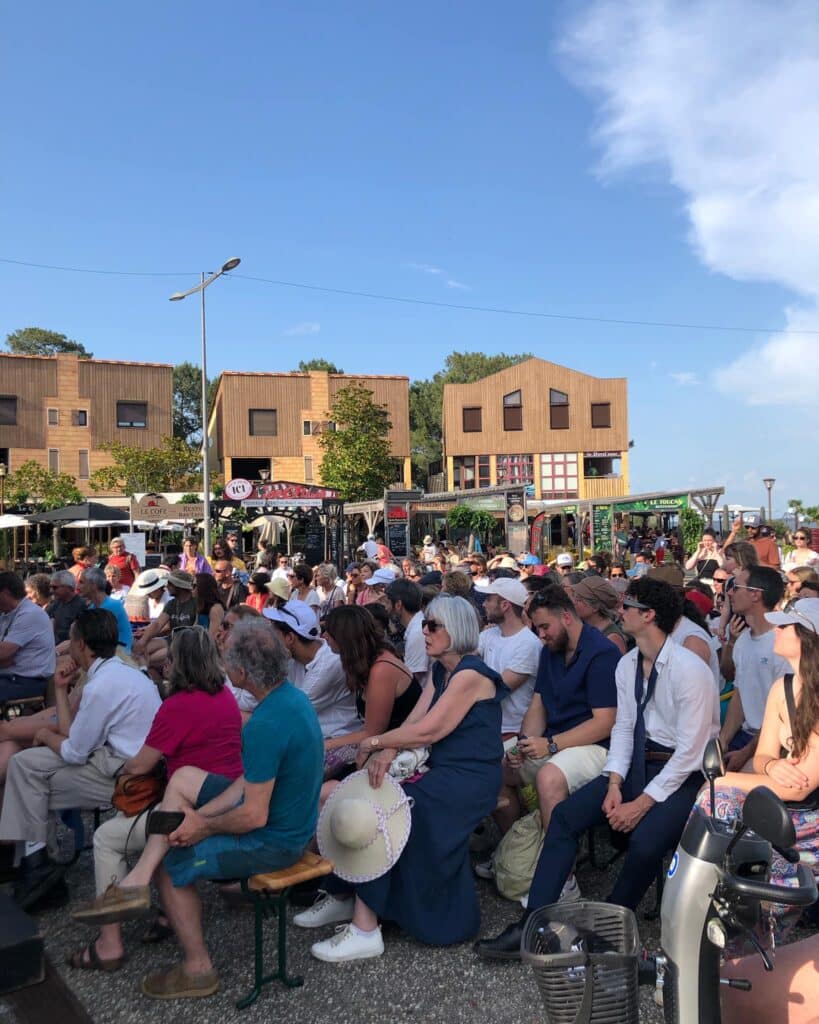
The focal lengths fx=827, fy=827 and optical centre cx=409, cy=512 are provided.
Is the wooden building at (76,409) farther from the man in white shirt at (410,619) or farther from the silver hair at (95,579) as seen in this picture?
the man in white shirt at (410,619)

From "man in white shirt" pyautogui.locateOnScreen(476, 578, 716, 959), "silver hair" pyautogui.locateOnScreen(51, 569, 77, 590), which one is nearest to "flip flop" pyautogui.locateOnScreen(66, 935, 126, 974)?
"man in white shirt" pyautogui.locateOnScreen(476, 578, 716, 959)

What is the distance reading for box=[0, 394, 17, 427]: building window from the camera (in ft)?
132

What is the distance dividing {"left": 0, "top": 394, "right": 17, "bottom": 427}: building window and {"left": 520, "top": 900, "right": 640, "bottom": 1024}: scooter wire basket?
4326 centimetres

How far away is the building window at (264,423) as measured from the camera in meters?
43.0

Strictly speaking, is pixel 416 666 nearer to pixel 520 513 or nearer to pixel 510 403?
pixel 520 513

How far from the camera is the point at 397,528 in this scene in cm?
2270

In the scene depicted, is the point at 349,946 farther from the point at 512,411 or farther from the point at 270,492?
the point at 512,411

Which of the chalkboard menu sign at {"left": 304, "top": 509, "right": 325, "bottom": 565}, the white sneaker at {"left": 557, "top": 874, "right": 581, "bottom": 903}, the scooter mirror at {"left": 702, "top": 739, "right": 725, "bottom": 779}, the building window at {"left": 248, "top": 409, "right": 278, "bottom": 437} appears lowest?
the white sneaker at {"left": 557, "top": 874, "right": 581, "bottom": 903}

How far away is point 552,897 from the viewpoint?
354 cm

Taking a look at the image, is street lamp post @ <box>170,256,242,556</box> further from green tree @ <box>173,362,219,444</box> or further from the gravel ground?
green tree @ <box>173,362,219,444</box>

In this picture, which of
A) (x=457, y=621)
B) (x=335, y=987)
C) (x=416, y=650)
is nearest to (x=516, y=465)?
(x=416, y=650)

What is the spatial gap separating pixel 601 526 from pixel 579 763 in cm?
2323

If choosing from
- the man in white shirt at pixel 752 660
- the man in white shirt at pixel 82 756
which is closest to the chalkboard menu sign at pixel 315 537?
the man in white shirt at pixel 82 756

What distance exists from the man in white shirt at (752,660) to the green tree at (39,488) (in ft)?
112
